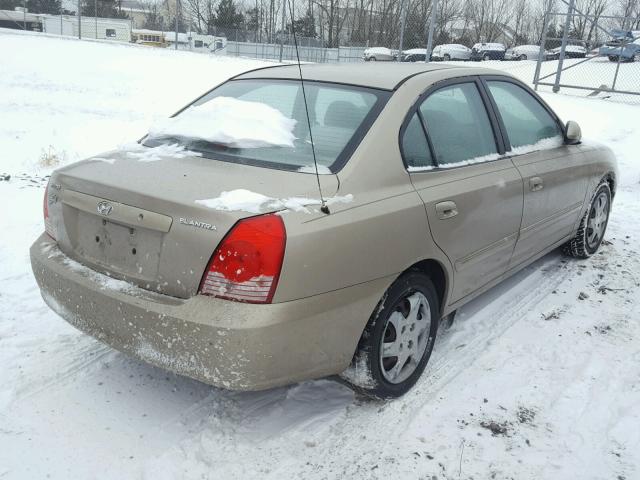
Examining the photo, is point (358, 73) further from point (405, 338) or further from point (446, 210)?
point (405, 338)

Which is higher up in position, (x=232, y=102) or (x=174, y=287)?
(x=232, y=102)

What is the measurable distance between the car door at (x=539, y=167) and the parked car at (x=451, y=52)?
95.0 feet

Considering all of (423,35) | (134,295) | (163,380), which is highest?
(423,35)

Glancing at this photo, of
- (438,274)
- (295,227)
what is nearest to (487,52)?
(438,274)

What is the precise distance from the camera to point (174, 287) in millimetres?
2365

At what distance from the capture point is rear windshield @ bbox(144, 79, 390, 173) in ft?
9.02

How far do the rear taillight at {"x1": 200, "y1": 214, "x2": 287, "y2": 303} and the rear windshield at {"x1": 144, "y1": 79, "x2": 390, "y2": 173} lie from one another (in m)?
0.50

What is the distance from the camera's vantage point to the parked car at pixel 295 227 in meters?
2.28

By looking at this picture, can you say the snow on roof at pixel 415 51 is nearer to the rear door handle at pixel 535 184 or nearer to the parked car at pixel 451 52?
the parked car at pixel 451 52

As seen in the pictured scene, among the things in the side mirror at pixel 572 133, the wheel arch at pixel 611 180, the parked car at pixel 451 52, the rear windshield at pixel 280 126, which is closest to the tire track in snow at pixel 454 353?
the wheel arch at pixel 611 180

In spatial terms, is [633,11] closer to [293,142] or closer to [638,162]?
[638,162]

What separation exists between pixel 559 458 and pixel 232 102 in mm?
2432

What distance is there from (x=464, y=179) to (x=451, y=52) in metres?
32.1

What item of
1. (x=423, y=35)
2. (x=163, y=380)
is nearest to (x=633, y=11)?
(x=423, y=35)
